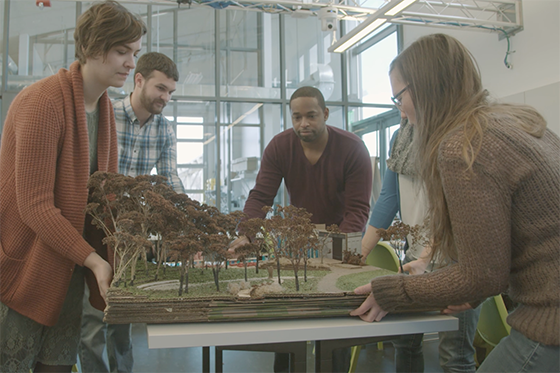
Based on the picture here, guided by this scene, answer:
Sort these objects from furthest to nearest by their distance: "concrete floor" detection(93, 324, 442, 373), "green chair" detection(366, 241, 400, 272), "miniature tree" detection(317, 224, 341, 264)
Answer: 1. "concrete floor" detection(93, 324, 442, 373)
2. "green chair" detection(366, 241, 400, 272)
3. "miniature tree" detection(317, 224, 341, 264)

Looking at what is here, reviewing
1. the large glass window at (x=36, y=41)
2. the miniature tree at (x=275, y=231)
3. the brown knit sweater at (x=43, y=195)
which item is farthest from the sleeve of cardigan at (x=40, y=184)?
the large glass window at (x=36, y=41)

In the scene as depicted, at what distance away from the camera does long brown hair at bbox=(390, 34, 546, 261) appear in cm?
114

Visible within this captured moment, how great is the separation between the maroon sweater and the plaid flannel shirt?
1.63 feet

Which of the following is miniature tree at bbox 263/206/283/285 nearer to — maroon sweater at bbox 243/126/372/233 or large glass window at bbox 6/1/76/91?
maroon sweater at bbox 243/126/372/233

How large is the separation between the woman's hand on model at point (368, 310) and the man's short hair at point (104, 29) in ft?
3.56

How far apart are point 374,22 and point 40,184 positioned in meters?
4.93

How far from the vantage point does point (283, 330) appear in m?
1.06

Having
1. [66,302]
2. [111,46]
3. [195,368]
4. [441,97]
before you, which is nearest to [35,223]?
[66,302]

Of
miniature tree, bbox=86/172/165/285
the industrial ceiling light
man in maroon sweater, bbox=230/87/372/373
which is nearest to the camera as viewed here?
miniature tree, bbox=86/172/165/285

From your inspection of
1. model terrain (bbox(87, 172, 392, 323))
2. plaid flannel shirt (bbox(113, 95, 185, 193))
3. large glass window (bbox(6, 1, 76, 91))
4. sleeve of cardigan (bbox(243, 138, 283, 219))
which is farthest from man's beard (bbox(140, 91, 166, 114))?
large glass window (bbox(6, 1, 76, 91))

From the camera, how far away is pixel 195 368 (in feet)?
11.0

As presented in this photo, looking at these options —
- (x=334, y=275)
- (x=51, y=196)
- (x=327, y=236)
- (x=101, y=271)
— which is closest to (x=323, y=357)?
(x=334, y=275)

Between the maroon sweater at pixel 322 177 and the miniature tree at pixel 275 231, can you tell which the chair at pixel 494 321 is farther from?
the miniature tree at pixel 275 231

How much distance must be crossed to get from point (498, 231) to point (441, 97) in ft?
1.30
